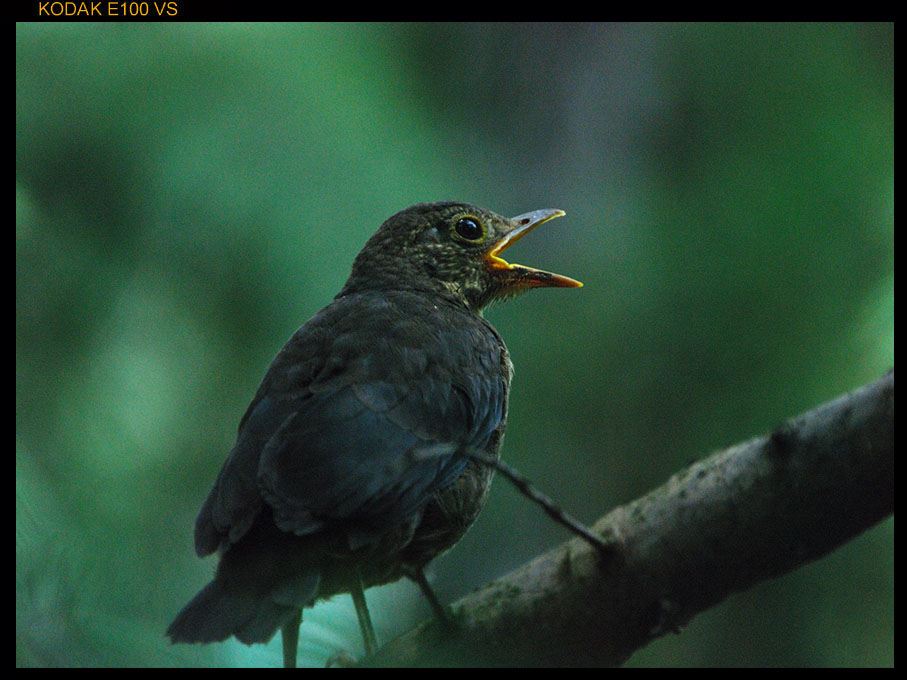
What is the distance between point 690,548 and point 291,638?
1.00 meters

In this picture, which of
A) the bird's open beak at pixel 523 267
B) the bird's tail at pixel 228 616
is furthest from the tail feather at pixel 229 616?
the bird's open beak at pixel 523 267

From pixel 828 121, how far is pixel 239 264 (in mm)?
2921

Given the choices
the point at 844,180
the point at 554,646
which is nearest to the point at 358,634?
the point at 554,646

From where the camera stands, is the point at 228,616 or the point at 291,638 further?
the point at 228,616

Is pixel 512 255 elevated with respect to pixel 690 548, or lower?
elevated

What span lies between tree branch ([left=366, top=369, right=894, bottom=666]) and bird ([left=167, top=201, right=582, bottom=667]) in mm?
268

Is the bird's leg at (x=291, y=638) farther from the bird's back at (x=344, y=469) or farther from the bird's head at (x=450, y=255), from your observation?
the bird's head at (x=450, y=255)

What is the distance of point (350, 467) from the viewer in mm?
2258

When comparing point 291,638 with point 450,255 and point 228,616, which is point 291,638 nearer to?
point 228,616

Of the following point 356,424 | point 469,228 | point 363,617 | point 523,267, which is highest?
point 469,228

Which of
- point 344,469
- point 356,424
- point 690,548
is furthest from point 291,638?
point 690,548

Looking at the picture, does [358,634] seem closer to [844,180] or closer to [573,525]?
[573,525]

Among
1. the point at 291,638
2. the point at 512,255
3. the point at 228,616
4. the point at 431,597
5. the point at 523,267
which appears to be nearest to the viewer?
the point at 431,597

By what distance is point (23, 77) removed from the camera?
2.87m
